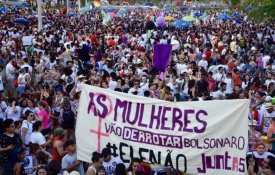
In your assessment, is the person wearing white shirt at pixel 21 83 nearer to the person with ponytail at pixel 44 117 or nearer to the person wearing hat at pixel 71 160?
the person with ponytail at pixel 44 117

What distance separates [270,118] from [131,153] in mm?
3519

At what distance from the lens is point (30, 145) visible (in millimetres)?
8508

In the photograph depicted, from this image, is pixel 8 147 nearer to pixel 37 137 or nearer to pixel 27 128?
pixel 37 137

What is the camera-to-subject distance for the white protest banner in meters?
7.53

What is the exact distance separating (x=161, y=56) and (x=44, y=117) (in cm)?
504

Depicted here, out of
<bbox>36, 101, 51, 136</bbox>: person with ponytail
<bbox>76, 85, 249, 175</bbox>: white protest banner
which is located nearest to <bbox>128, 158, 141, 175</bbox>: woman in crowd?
<bbox>76, 85, 249, 175</bbox>: white protest banner

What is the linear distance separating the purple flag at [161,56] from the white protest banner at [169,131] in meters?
6.68

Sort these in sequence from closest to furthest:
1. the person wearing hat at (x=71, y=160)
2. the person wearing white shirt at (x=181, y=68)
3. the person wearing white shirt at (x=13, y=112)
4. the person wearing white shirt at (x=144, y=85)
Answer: the person wearing hat at (x=71, y=160)
the person wearing white shirt at (x=13, y=112)
the person wearing white shirt at (x=144, y=85)
the person wearing white shirt at (x=181, y=68)

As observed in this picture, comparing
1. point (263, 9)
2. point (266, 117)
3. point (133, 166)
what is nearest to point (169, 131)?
point (133, 166)

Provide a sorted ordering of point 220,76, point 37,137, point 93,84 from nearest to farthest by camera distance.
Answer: point 37,137 → point 93,84 → point 220,76

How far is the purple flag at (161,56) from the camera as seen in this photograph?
14.8 m

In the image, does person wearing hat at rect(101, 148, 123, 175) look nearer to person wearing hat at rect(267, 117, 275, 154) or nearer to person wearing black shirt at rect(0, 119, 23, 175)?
person wearing black shirt at rect(0, 119, 23, 175)

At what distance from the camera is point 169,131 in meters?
7.77

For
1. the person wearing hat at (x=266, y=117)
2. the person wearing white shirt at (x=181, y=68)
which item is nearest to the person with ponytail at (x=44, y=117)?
the person wearing hat at (x=266, y=117)
